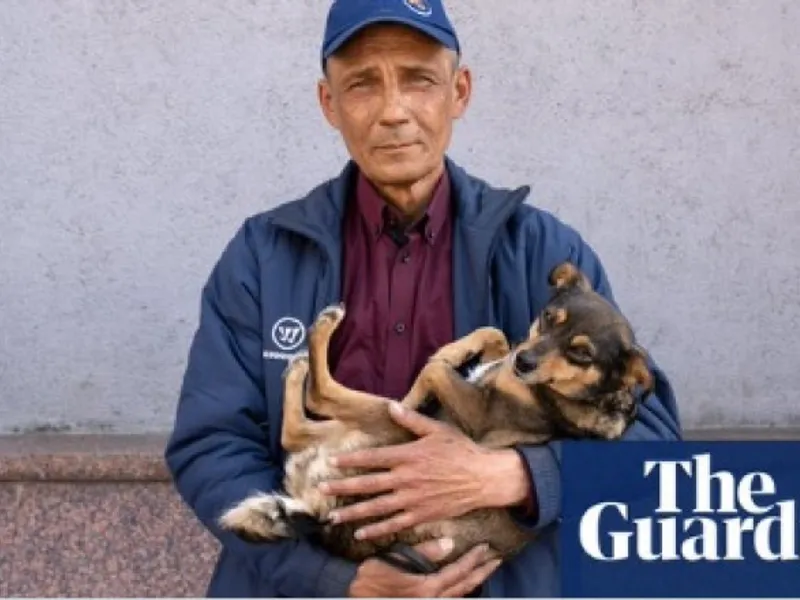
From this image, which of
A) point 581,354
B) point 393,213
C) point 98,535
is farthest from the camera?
point 98,535

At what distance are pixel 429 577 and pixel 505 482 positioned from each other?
20 centimetres

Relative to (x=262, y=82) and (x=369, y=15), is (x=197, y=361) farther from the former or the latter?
(x=262, y=82)

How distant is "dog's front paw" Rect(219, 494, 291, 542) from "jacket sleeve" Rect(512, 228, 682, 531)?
0.39 metres

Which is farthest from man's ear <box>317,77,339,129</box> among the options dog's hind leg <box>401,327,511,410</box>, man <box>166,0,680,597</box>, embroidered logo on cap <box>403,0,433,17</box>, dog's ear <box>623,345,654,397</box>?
dog's ear <box>623,345,654,397</box>

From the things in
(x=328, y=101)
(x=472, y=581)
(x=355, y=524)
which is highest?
(x=328, y=101)

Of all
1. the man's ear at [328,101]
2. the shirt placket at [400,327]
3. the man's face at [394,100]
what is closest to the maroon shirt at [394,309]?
the shirt placket at [400,327]

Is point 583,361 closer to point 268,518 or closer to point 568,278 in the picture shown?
point 568,278

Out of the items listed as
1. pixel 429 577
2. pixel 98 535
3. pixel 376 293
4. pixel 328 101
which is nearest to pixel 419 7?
pixel 328 101

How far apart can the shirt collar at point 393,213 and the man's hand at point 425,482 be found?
0.35 meters

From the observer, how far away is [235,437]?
9.43ft

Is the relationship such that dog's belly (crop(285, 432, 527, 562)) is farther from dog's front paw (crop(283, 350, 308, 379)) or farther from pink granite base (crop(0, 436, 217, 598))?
pink granite base (crop(0, 436, 217, 598))

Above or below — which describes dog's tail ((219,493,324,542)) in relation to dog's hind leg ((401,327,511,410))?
below

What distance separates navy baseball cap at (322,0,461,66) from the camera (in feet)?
9.22

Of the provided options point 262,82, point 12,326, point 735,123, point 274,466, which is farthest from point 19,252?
point 274,466
